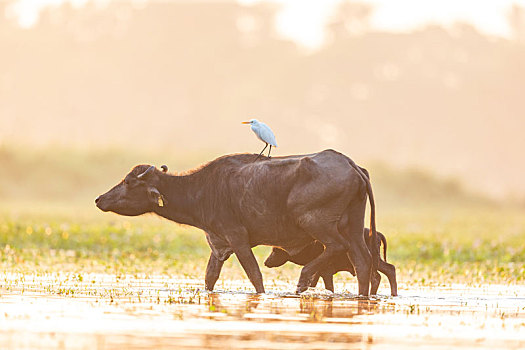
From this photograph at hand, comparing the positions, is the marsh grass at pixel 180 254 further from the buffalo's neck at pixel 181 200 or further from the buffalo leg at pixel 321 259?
the buffalo leg at pixel 321 259

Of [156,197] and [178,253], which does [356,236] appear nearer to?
[156,197]

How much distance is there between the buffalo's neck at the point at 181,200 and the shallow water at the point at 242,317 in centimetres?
91

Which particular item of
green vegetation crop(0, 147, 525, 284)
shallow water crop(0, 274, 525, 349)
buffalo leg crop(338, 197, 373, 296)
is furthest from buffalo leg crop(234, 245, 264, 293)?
green vegetation crop(0, 147, 525, 284)

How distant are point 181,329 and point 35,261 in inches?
390

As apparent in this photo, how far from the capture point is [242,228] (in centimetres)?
1434

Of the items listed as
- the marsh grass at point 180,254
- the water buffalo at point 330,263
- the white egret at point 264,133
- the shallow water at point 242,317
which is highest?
the white egret at point 264,133

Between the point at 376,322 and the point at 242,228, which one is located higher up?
the point at 242,228

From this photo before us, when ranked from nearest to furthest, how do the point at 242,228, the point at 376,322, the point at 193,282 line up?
the point at 376,322 < the point at 242,228 < the point at 193,282

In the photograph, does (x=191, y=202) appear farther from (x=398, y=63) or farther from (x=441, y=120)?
(x=398, y=63)

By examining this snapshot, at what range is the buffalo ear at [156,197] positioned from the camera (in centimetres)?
1466

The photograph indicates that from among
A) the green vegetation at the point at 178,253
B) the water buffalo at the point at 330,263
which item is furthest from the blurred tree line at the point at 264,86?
Result: the water buffalo at the point at 330,263

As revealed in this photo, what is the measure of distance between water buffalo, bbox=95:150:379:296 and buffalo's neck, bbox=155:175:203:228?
0.01 meters

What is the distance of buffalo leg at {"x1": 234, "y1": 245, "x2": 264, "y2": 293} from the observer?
1405cm

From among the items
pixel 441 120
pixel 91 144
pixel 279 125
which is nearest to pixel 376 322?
pixel 91 144
